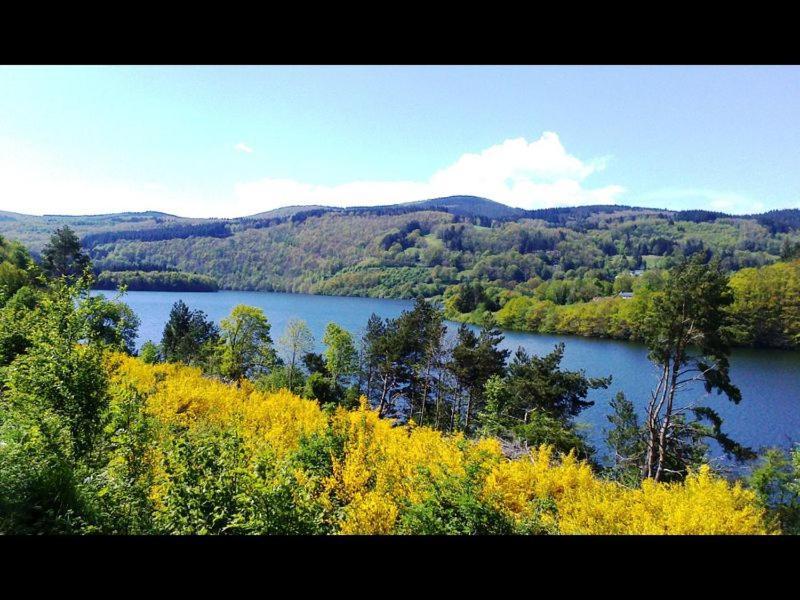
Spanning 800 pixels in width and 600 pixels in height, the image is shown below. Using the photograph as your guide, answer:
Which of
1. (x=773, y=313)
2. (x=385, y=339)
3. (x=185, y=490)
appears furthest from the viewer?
(x=773, y=313)

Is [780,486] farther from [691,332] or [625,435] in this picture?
[691,332]

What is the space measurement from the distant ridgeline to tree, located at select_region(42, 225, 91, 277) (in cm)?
3341

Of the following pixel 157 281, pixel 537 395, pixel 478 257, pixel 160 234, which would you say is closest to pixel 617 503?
pixel 537 395

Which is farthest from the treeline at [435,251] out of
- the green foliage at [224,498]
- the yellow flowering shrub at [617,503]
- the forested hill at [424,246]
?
the green foliage at [224,498]

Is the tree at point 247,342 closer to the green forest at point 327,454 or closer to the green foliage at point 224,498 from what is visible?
the green forest at point 327,454

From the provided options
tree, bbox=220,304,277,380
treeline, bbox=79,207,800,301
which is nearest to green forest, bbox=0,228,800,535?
tree, bbox=220,304,277,380

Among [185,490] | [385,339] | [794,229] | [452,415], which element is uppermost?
[794,229]

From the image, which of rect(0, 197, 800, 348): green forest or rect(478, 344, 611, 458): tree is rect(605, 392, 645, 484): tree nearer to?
rect(478, 344, 611, 458): tree

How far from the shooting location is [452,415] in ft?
71.9

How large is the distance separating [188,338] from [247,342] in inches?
160

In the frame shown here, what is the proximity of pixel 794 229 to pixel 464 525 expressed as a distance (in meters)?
109

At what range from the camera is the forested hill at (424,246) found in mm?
81725
